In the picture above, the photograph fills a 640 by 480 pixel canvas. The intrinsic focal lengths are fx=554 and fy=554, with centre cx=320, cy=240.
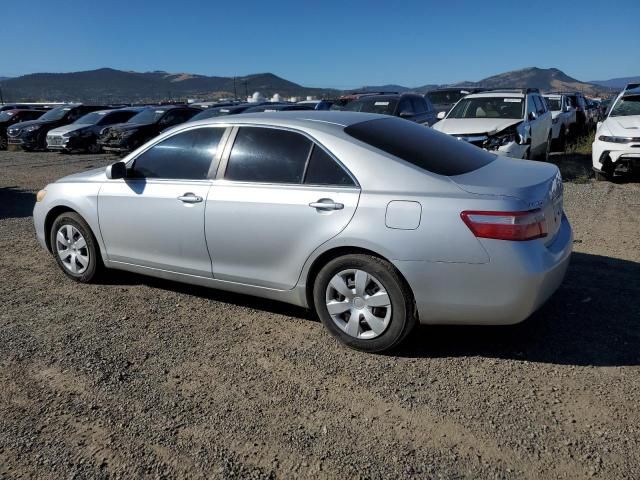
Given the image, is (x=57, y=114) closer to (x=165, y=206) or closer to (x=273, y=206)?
(x=165, y=206)

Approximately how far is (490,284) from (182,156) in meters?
2.62

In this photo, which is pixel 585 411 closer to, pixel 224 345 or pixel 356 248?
pixel 356 248

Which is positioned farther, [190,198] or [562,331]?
[190,198]

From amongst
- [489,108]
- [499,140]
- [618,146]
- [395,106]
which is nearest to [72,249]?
[499,140]

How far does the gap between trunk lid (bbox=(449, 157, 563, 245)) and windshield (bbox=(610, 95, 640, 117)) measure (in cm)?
784

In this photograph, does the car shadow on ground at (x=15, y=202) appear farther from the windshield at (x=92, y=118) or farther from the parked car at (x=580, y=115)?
the parked car at (x=580, y=115)

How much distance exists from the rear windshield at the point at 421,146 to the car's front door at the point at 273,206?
36 centimetres

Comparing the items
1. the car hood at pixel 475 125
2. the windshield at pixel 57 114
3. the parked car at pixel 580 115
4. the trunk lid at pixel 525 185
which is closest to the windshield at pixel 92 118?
the windshield at pixel 57 114

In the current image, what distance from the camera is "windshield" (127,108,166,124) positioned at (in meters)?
18.2

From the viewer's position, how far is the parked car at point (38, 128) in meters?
19.9

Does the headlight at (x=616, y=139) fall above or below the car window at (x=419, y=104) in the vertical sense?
below

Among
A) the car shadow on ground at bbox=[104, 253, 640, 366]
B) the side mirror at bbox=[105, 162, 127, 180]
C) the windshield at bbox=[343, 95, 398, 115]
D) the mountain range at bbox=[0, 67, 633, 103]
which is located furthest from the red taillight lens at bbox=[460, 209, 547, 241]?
the mountain range at bbox=[0, 67, 633, 103]

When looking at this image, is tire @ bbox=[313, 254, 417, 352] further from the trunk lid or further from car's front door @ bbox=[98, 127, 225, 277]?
car's front door @ bbox=[98, 127, 225, 277]

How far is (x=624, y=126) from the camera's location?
31.9 feet
